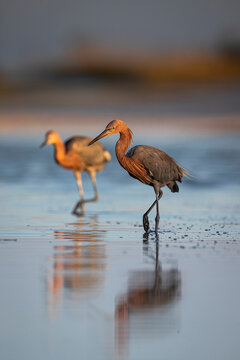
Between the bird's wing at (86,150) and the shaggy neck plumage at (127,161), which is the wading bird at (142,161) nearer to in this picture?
the shaggy neck plumage at (127,161)

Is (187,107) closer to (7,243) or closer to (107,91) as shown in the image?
(107,91)

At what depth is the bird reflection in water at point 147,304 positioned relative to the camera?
594 cm

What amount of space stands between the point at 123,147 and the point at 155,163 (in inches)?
18.0

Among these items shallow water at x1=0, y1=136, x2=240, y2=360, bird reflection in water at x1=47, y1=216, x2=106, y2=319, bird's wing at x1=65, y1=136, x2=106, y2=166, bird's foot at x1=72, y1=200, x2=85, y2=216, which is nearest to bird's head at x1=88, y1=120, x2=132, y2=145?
shallow water at x1=0, y1=136, x2=240, y2=360

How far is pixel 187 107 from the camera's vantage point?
4481 centimetres

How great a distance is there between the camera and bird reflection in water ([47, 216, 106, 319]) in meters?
6.91

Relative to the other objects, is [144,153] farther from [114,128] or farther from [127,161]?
[114,128]

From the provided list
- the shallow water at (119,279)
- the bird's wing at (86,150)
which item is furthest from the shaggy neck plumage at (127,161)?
the bird's wing at (86,150)

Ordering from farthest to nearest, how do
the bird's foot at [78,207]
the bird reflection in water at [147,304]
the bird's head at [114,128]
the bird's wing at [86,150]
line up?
the bird's wing at [86,150], the bird's foot at [78,207], the bird's head at [114,128], the bird reflection in water at [147,304]

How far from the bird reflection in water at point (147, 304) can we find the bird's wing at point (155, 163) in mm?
3354

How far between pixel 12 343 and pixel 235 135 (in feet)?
104

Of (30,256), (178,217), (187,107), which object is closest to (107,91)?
(187,107)

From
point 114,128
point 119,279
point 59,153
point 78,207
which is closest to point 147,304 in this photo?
point 119,279

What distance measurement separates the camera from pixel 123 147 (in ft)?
37.3
